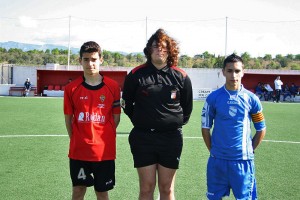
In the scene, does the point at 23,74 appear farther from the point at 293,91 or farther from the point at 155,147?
the point at 155,147

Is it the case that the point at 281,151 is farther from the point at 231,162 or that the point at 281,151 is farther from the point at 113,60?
the point at 113,60

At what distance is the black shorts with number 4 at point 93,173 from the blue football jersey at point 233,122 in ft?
3.69

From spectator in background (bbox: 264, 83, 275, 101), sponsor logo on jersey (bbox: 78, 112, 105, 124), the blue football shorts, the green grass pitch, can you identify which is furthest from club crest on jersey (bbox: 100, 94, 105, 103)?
spectator in background (bbox: 264, 83, 275, 101)

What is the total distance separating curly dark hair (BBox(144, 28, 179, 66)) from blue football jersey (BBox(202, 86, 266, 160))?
1.91ft

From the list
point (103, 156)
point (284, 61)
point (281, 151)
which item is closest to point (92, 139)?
point (103, 156)

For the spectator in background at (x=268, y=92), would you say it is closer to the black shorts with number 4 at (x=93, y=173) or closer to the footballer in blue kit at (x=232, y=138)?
the footballer in blue kit at (x=232, y=138)

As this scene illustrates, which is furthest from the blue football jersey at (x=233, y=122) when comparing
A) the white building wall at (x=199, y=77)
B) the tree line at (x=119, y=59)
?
the tree line at (x=119, y=59)

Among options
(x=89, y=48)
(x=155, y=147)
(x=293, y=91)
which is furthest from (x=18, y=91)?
(x=155, y=147)

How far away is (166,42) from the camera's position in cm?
358

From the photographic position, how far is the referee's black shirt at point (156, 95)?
357cm

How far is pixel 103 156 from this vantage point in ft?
12.1

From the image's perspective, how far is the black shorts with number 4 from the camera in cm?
369

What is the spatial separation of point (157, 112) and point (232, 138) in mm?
812

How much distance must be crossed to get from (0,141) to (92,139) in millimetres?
5930
